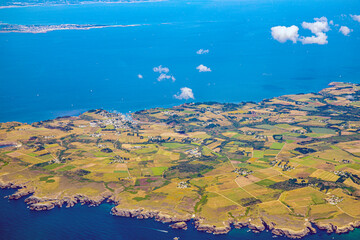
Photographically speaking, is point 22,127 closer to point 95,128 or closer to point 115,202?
point 95,128

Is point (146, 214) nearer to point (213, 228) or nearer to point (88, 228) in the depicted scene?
point (88, 228)

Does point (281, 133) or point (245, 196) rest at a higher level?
point (281, 133)

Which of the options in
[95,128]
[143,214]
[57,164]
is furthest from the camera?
[95,128]

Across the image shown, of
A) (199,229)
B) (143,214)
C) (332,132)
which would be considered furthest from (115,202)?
(332,132)

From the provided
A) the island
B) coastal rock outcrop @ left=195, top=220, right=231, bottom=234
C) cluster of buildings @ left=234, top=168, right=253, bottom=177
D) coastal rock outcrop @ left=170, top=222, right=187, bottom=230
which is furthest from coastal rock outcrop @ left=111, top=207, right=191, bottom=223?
cluster of buildings @ left=234, top=168, right=253, bottom=177

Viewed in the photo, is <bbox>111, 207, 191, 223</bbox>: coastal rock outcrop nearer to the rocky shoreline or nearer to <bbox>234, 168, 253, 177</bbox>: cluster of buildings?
the rocky shoreline

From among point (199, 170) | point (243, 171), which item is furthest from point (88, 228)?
point (243, 171)
